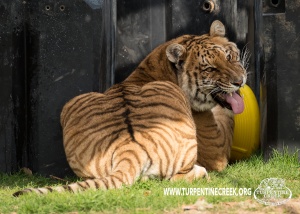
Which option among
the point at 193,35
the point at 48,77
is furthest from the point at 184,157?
the point at 48,77

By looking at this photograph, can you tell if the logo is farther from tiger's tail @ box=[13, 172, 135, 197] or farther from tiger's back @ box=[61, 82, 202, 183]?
tiger's tail @ box=[13, 172, 135, 197]

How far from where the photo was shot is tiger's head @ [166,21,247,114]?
7.82m

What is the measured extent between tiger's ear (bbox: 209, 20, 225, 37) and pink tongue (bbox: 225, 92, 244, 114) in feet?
2.10

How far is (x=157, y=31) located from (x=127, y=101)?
1.88 metres

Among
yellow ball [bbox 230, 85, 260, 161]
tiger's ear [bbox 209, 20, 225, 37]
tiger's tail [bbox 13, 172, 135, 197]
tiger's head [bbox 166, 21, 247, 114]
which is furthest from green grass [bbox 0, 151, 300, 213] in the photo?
tiger's ear [bbox 209, 20, 225, 37]

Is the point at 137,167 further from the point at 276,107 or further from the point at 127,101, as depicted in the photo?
the point at 276,107

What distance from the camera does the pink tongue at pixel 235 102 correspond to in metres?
7.95

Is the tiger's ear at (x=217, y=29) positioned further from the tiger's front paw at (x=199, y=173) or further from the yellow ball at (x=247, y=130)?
the tiger's front paw at (x=199, y=173)

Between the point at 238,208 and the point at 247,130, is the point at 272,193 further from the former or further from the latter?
the point at 247,130

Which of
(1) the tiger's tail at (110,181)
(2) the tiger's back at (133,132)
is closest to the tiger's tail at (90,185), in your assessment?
(1) the tiger's tail at (110,181)

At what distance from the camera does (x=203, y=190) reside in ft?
21.3

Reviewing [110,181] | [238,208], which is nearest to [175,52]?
[110,181]

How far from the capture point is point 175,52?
25.8 ft

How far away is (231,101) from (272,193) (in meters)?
1.66
